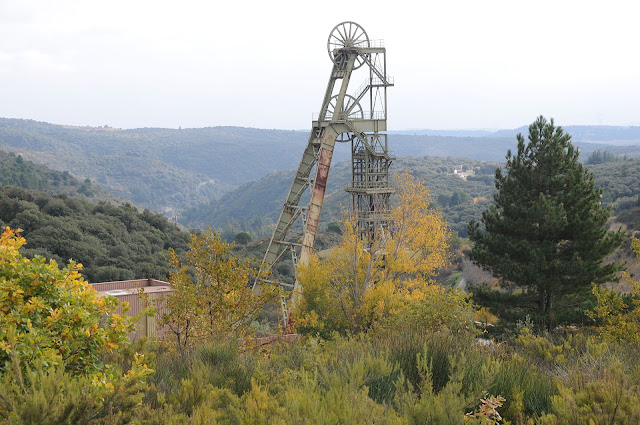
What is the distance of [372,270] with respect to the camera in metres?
21.2

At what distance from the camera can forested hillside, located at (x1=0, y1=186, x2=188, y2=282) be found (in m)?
41.6

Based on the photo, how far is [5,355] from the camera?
4.64m

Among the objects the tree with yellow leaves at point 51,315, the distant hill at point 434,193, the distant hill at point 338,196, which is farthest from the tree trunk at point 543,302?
→ the distant hill at point 338,196

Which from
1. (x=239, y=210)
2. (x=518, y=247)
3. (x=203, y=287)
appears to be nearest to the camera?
(x=203, y=287)

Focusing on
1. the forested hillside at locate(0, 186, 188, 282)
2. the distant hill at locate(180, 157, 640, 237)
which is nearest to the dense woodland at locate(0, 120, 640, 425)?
the distant hill at locate(180, 157, 640, 237)

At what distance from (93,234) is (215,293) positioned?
42333mm

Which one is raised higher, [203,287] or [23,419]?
[23,419]

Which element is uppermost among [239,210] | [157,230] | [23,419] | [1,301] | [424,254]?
[1,301]

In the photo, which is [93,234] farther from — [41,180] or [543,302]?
[41,180]

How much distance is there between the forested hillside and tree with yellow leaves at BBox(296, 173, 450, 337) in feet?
62.9

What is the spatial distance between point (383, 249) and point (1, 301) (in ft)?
61.1

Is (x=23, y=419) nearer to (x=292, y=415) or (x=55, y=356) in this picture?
(x=55, y=356)

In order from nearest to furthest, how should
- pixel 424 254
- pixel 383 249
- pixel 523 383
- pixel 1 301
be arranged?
pixel 1 301
pixel 523 383
pixel 383 249
pixel 424 254

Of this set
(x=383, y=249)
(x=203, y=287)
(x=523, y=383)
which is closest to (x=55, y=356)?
(x=523, y=383)
